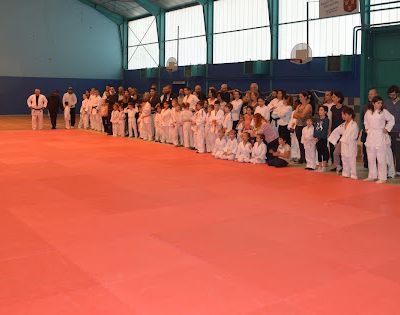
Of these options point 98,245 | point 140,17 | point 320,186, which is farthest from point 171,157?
point 140,17

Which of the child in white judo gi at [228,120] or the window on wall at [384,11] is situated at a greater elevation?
the window on wall at [384,11]

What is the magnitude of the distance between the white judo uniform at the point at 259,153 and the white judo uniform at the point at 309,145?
1.09 meters

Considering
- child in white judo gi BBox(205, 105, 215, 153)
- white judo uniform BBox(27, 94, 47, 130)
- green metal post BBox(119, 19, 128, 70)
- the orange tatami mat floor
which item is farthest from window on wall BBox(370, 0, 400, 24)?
green metal post BBox(119, 19, 128, 70)

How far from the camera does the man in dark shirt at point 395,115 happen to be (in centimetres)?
1023

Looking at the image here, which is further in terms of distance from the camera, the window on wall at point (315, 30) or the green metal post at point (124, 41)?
the green metal post at point (124, 41)

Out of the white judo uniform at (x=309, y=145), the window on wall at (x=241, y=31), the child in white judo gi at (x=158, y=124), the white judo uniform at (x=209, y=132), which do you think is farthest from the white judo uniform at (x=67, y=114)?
the white judo uniform at (x=309, y=145)

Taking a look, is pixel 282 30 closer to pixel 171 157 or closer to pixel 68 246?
pixel 171 157

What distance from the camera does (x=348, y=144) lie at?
33.3ft

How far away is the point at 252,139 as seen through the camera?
41.2 ft

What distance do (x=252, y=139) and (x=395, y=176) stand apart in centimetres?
356

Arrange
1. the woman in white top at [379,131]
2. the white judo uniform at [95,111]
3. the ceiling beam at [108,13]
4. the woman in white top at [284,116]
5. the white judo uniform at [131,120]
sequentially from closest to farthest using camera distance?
the woman in white top at [379,131] < the woman in white top at [284,116] < the white judo uniform at [131,120] < the white judo uniform at [95,111] < the ceiling beam at [108,13]

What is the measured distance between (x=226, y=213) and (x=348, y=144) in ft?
13.1

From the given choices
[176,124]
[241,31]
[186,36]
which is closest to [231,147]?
[176,124]

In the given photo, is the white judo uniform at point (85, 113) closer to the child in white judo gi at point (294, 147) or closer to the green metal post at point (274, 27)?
the green metal post at point (274, 27)
